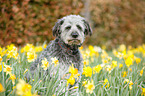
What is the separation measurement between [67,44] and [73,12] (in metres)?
3.69

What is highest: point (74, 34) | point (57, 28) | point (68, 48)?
point (57, 28)

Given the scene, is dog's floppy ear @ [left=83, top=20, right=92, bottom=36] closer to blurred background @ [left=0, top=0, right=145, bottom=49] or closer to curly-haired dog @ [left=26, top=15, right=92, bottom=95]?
curly-haired dog @ [left=26, top=15, right=92, bottom=95]

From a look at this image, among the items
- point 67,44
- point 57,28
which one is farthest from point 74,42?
point 57,28

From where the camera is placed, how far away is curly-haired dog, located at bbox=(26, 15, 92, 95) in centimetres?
239

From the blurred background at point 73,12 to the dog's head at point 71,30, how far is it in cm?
255

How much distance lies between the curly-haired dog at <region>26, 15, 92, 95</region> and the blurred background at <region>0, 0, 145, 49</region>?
2.51 meters

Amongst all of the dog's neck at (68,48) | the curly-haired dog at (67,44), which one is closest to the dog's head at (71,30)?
the curly-haired dog at (67,44)

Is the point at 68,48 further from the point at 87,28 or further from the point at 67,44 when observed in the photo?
the point at 87,28

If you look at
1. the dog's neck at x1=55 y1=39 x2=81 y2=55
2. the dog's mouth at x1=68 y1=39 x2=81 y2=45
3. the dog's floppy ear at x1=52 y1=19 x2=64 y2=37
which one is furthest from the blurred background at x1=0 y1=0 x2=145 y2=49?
the dog's mouth at x1=68 y1=39 x2=81 y2=45

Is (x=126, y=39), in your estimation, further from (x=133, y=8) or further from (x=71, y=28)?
(x=71, y=28)

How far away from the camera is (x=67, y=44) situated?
98.0 inches

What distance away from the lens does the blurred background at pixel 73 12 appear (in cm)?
450

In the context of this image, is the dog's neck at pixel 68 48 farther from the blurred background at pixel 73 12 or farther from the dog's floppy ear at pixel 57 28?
the blurred background at pixel 73 12

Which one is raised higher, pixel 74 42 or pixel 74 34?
pixel 74 34
